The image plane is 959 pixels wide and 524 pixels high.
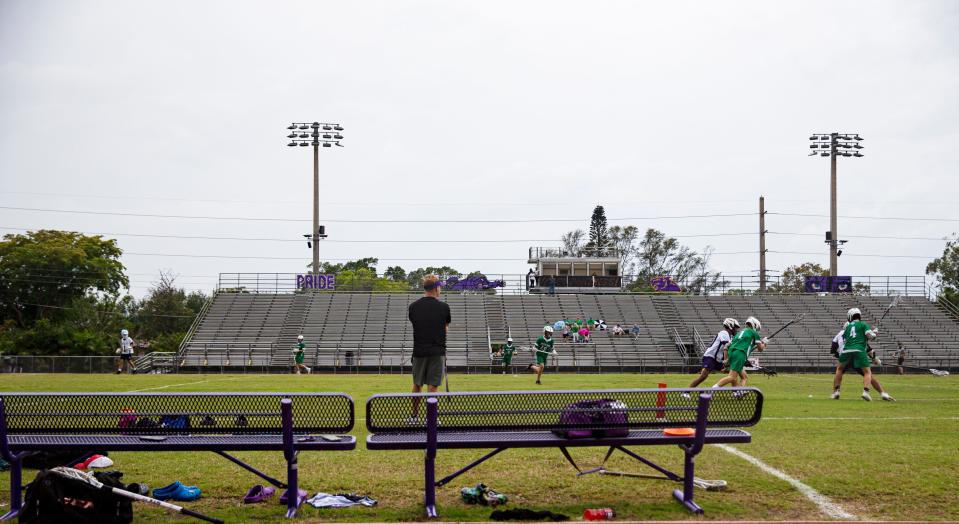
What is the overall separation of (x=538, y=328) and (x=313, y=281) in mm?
17317

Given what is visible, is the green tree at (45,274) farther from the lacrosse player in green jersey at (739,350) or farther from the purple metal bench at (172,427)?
the purple metal bench at (172,427)

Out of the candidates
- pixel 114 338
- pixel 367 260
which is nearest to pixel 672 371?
pixel 114 338

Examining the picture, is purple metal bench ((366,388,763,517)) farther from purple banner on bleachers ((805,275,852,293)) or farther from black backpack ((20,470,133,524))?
purple banner on bleachers ((805,275,852,293))

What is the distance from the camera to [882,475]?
24.8ft

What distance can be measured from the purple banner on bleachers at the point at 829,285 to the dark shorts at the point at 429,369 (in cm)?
5537

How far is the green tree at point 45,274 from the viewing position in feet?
214

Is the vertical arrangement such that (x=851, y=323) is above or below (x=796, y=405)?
above

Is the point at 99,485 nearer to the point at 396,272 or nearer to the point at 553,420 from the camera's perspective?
the point at 553,420

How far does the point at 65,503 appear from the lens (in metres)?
5.59

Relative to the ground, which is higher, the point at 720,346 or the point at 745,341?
the point at 745,341

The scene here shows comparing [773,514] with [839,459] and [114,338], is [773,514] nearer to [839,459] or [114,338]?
[839,459]

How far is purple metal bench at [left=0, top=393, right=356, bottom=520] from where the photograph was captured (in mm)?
6305

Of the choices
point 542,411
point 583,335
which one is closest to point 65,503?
point 542,411

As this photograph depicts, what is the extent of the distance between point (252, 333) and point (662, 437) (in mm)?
44804
